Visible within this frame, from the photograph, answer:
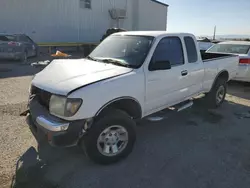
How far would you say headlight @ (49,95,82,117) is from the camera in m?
2.83

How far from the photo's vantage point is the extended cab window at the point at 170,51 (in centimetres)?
396

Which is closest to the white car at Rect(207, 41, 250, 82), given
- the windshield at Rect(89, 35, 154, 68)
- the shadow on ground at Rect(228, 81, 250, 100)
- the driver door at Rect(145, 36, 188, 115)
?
the shadow on ground at Rect(228, 81, 250, 100)

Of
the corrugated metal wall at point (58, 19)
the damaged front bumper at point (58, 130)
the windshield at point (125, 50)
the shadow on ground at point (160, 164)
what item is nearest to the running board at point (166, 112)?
Result: the shadow on ground at point (160, 164)

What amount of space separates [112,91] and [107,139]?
706 millimetres

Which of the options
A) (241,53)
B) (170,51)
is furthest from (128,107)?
(241,53)

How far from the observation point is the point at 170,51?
423 cm

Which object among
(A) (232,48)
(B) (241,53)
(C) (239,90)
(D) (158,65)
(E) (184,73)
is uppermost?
(A) (232,48)

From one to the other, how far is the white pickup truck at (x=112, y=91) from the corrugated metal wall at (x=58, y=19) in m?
14.5

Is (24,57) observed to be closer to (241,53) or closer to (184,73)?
(241,53)

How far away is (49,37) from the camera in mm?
18406

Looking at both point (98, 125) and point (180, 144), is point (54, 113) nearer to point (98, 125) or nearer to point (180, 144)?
point (98, 125)

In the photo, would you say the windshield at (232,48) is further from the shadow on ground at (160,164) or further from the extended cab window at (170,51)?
the extended cab window at (170,51)

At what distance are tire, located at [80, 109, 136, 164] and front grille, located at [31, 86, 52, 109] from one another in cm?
82

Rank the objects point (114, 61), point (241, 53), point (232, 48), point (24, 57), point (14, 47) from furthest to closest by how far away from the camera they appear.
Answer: point (24, 57) < point (14, 47) < point (232, 48) < point (241, 53) < point (114, 61)
